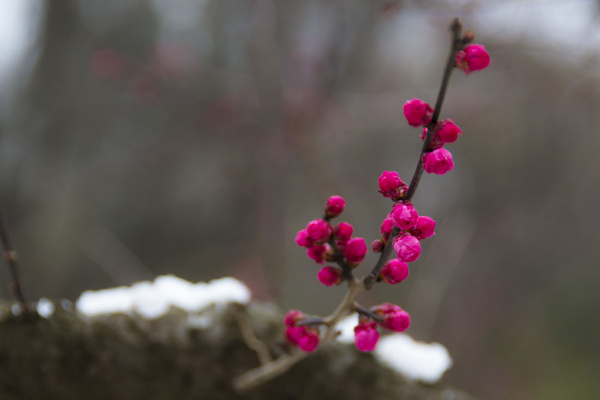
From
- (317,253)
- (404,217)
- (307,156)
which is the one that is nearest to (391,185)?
(404,217)

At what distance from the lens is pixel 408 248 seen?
471 millimetres

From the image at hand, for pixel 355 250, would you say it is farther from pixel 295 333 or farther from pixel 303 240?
pixel 295 333

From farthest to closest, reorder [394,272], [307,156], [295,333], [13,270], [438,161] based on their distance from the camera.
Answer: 1. [307,156]
2. [13,270]
3. [295,333]
4. [394,272]
5. [438,161]

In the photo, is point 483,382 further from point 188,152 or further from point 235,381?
point 235,381

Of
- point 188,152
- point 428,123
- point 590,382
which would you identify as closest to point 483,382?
point 590,382

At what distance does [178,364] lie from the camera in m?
0.86

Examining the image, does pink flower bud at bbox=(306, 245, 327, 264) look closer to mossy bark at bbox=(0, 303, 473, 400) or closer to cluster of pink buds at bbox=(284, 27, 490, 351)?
cluster of pink buds at bbox=(284, 27, 490, 351)

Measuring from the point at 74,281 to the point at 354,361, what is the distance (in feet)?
11.7

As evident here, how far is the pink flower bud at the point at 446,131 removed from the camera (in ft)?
1.55

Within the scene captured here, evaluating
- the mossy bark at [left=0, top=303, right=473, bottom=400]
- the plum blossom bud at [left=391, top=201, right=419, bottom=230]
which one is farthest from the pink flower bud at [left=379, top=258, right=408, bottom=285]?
the mossy bark at [left=0, top=303, right=473, bottom=400]

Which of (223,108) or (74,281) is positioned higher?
(223,108)

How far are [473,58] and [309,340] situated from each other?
43 centimetres

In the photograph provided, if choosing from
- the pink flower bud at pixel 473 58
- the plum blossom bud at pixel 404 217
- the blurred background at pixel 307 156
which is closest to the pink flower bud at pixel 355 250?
the plum blossom bud at pixel 404 217

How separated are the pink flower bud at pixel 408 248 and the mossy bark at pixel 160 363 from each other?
1.54 feet
